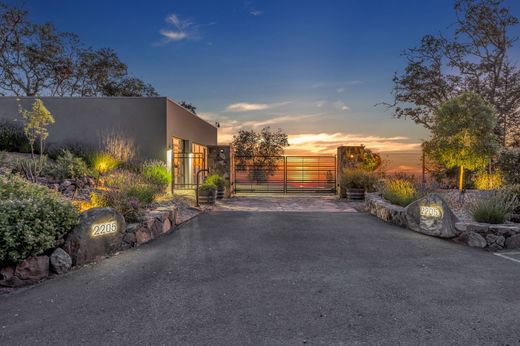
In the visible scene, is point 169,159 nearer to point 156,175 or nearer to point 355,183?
point 156,175

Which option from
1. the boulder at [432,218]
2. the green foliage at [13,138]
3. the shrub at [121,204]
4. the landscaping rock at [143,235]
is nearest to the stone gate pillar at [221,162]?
the shrub at [121,204]

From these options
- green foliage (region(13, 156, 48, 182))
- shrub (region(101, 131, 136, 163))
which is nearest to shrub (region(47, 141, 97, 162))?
shrub (region(101, 131, 136, 163))

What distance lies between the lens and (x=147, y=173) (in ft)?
37.0

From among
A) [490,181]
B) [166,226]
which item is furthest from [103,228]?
[490,181]

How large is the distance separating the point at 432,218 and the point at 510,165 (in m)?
6.26

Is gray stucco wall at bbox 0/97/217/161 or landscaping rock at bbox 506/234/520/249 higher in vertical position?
gray stucco wall at bbox 0/97/217/161

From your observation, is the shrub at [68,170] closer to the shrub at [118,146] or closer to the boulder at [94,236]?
the shrub at [118,146]

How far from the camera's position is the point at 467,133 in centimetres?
954

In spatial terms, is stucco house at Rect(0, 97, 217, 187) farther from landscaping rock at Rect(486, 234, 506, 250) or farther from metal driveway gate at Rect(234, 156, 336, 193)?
landscaping rock at Rect(486, 234, 506, 250)

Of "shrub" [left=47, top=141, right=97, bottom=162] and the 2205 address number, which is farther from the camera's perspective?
"shrub" [left=47, top=141, right=97, bottom=162]

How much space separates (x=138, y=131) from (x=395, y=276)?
1194 centimetres

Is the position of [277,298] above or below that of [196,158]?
below

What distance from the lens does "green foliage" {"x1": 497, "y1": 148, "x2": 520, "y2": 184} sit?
1039 cm

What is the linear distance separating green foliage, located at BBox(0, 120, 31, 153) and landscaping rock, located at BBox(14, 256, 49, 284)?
34.9 feet
